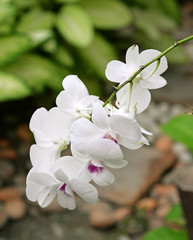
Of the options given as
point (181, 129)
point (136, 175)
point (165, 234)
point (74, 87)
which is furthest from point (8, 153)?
point (74, 87)

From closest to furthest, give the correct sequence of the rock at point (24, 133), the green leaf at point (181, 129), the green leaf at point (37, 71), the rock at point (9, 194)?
the green leaf at point (181, 129)
the rock at point (9, 194)
the green leaf at point (37, 71)
the rock at point (24, 133)

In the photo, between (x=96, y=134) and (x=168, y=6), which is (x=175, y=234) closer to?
(x=96, y=134)

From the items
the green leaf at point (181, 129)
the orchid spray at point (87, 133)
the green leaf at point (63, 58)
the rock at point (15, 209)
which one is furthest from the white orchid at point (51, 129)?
the green leaf at point (63, 58)

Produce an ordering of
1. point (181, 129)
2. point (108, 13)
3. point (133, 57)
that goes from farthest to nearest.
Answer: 1. point (108, 13)
2. point (181, 129)
3. point (133, 57)

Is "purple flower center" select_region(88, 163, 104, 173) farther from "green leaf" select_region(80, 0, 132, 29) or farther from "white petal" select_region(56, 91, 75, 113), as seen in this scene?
"green leaf" select_region(80, 0, 132, 29)

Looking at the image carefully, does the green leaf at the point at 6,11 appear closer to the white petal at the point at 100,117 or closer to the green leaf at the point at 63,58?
the green leaf at the point at 63,58

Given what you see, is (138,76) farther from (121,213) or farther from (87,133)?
(121,213)

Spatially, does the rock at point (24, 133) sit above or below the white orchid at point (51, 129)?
below

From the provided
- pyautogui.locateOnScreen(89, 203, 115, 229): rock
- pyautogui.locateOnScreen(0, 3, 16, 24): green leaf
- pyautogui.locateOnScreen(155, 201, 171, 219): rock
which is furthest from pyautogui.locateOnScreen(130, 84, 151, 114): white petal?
pyautogui.locateOnScreen(0, 3, 16, 24): green leaf
